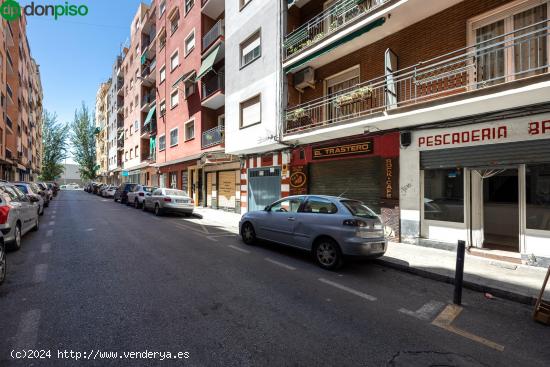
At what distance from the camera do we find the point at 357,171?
9.70m

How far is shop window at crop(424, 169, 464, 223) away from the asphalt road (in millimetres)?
3238

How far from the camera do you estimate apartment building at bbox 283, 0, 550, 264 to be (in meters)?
6.32

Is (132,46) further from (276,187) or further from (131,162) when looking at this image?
(276,187)

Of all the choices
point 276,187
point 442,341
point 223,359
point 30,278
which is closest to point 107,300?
point 30,278

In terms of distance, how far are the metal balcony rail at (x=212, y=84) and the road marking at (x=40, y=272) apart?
42.4 feet

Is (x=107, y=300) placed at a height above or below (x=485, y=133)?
below

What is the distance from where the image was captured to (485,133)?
691 centimetres

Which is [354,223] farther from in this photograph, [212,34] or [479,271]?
[212,34]

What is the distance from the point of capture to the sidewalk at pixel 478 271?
468cm

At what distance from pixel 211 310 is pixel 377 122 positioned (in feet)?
22.7

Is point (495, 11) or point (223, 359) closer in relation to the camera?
point (223, 359)

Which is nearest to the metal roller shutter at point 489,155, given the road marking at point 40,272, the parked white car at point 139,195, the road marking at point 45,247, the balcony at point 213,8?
the road marking at point 40,272

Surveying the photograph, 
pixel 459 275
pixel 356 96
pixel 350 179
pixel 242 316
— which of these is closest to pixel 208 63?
pixel 356 96

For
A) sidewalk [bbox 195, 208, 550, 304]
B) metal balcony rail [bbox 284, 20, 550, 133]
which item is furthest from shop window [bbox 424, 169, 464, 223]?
metal balcony rail [bbox 284, 20, 550, 133]
